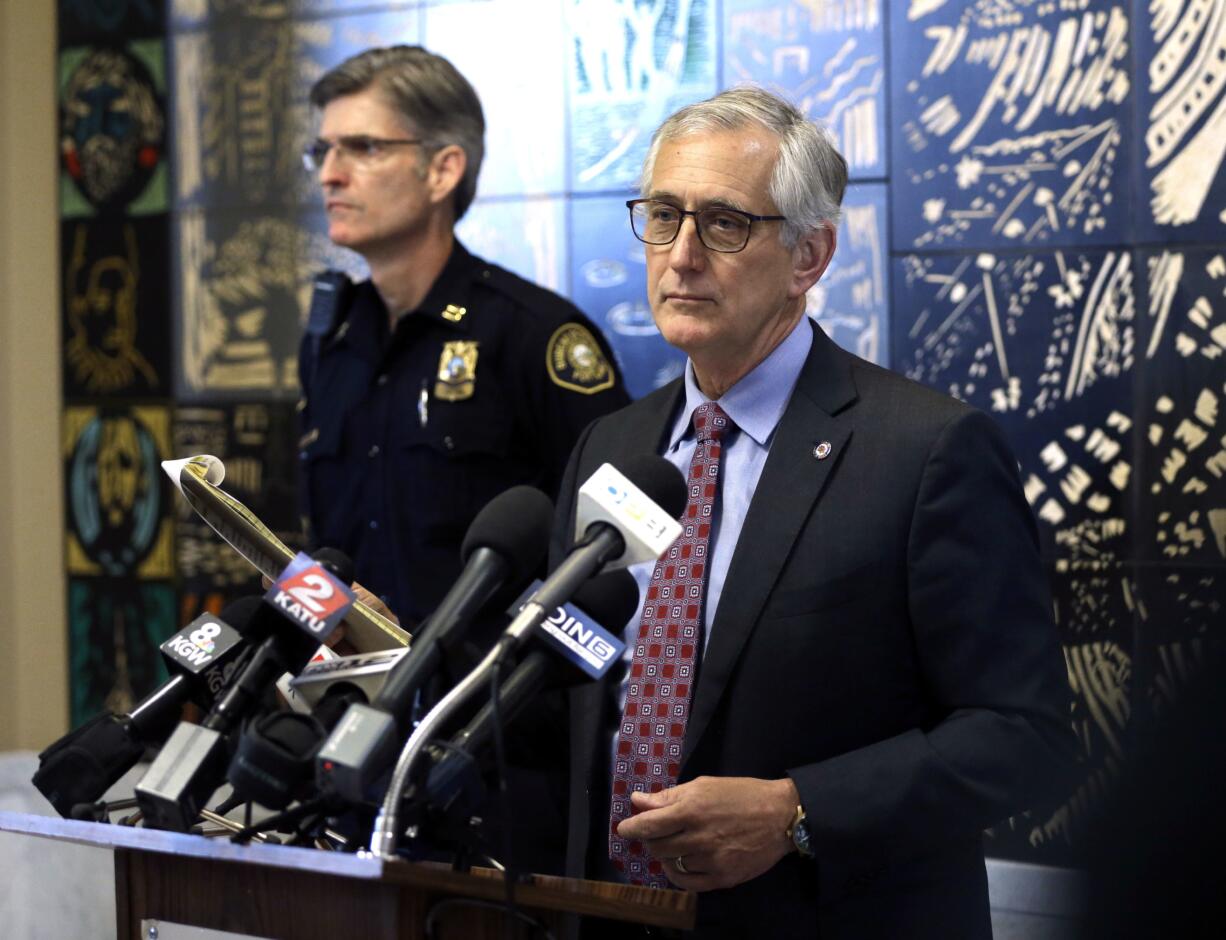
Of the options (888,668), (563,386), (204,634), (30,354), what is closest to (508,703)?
(204,634)

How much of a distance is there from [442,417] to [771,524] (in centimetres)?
122

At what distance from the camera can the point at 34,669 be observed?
3.98 metres

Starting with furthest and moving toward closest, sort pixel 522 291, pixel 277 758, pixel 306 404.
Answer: pixel 306 404 → pixel 522 291 → pixel 277 758

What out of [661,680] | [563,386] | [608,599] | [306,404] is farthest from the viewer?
[306,404]

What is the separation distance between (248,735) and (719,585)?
68 cm

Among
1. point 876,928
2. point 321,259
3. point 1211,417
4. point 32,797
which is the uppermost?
point 321,259

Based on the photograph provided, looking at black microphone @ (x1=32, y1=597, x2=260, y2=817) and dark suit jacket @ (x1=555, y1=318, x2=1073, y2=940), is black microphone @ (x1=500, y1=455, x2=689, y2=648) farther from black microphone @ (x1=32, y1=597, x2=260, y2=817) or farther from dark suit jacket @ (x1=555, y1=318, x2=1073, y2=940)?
dark suit jacket @ (x1=555, y1=318, x2=1073, y2=940)

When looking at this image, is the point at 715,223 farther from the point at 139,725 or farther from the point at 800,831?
the point at 139,725

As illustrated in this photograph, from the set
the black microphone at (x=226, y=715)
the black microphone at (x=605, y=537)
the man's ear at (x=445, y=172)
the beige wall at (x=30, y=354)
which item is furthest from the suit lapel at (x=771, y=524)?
the beige wall at (x=30, y=354)

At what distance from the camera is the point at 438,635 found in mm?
1190

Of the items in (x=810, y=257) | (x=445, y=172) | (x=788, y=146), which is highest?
(x=445, y=172)

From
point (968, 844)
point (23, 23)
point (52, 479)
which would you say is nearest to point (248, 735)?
point (968, 844)

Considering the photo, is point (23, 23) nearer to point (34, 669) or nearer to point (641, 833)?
point (34, 669)

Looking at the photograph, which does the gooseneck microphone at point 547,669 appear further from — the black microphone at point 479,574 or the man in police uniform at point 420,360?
the man in police uniform at point 420,360
